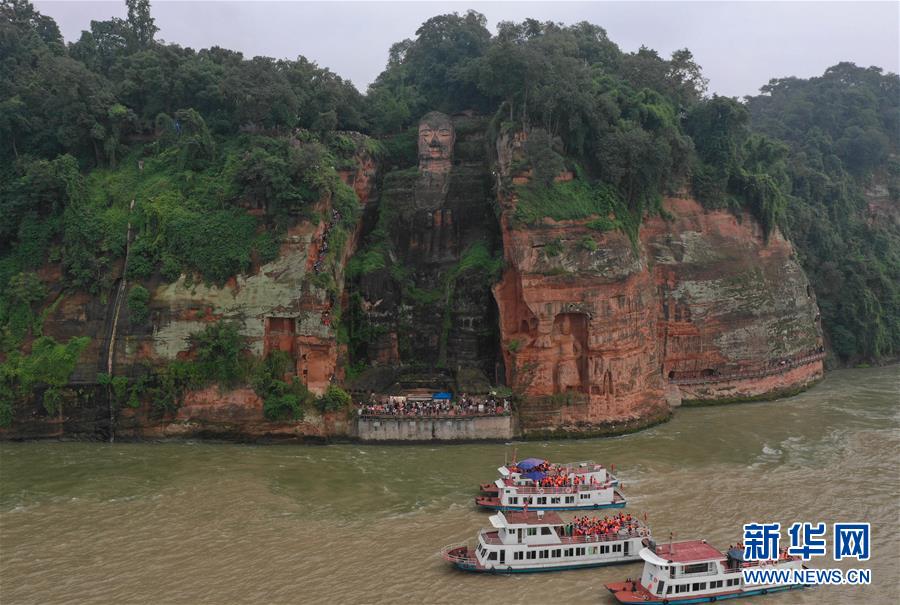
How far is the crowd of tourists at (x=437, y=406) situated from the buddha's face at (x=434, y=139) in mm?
13557

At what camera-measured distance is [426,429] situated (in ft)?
103

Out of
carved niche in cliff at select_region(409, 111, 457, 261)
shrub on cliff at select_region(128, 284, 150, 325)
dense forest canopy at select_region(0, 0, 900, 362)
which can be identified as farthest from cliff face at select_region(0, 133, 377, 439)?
carved niche in cliff at select_region(409, 111, 457, 261)

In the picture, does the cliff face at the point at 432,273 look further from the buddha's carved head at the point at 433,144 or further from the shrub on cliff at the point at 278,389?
the shrub on cliff at the point at 278,389

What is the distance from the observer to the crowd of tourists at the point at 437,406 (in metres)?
31.7

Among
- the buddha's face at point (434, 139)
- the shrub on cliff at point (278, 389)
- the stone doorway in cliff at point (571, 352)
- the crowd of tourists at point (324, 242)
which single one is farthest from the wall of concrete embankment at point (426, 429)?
the buddha's face at point (434, 139)

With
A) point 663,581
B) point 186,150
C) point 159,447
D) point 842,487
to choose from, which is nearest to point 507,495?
point 663,581

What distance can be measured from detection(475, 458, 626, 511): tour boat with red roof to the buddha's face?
20238mm

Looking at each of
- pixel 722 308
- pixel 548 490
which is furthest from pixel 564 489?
pixel 722 308

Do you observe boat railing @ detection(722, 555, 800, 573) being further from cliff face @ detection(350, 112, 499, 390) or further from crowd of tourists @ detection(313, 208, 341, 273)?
crowd of tourists @ detection(313, 208, 341, 273)

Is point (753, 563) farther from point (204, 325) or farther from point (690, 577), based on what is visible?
A: point (204, 325)

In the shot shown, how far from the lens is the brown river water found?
18562 mm

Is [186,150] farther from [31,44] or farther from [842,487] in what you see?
[842,487]

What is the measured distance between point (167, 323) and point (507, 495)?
663 inches

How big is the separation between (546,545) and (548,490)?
13.7ft
